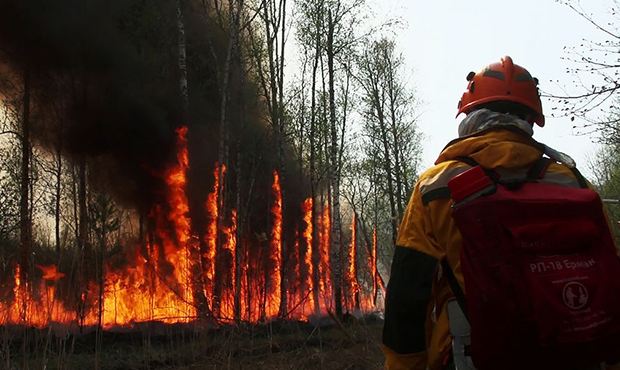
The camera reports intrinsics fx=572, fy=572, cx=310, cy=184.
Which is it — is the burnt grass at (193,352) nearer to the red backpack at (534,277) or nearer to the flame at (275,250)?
the red backpack at (534,277)

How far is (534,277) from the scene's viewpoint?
5.31 feet

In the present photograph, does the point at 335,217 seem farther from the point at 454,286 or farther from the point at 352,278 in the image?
the point at 454,286

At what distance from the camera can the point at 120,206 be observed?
54.0 feet

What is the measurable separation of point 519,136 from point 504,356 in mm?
754

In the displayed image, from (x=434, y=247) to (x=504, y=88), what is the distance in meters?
0.71

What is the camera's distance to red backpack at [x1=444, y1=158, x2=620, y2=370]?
1593 millimetres

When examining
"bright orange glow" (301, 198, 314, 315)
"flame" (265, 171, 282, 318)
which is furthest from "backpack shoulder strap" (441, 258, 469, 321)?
"bright orange glow" (301, 198, 314, 315)

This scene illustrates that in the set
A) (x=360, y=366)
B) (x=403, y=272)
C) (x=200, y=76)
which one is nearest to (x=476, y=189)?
(x=403, y=272)

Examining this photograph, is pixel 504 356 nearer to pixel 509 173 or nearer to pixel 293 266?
pixel 509 173

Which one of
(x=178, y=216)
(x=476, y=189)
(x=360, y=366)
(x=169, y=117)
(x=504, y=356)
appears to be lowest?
(x=360, y=366)

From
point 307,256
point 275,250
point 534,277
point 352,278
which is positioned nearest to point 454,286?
point 534,277

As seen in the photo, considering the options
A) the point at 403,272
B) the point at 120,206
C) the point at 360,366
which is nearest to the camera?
the point at 403,272

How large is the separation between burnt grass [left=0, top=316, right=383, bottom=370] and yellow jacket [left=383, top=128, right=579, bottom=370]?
Result: 2535 millimetres

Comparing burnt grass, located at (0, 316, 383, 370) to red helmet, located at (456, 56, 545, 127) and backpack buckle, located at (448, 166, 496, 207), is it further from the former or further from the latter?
backpack buckle, located at (448, 166, 496, 207)
